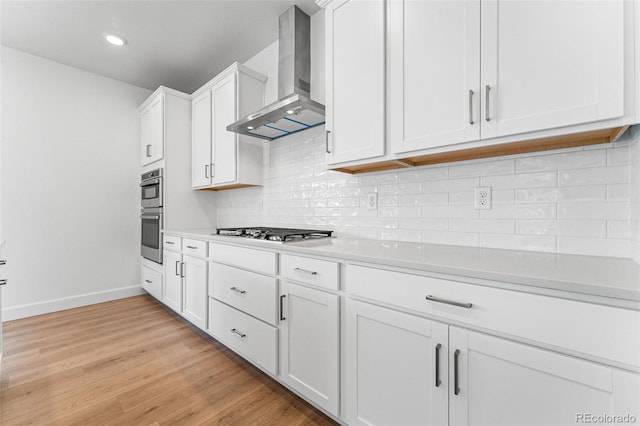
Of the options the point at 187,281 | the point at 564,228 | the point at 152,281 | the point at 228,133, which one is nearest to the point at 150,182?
the point at 152,281

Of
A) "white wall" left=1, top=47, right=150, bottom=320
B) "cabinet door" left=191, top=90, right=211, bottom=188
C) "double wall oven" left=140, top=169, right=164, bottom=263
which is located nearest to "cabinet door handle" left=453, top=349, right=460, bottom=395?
"cabinet door" left=191, top=90, right=211, bottom=188

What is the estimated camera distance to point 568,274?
85cm

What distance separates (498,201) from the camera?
1.43m

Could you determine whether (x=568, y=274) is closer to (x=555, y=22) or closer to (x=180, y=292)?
(x=555, y=22)

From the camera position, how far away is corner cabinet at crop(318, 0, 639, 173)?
97cm

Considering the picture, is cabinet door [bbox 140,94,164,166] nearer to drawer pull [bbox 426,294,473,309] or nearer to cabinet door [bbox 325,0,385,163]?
cabinet door [bbox 325,0,385,163]

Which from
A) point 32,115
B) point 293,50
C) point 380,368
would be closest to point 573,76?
point 380,368

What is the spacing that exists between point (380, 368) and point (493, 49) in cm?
142

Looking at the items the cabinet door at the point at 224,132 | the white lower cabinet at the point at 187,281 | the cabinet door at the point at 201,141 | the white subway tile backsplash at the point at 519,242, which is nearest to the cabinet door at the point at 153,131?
the cabinet door at the point at 201,141

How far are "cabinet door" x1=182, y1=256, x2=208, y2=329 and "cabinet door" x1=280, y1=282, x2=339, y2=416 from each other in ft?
3.38

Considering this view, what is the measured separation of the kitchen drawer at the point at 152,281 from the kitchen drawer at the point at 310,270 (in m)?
2.18

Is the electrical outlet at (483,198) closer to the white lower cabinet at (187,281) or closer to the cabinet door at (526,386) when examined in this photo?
the cabinet door at (526,386)

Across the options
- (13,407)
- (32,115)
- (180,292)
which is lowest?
(13,407)

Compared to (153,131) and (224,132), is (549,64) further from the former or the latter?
(153,131)
